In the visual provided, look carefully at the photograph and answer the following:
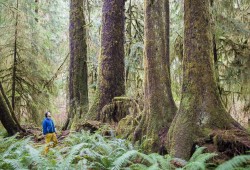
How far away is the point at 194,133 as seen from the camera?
19.3ft

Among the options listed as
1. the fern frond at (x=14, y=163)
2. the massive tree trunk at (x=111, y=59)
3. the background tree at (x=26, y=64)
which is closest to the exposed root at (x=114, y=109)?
the massive tree trunk at (x=111, y=59)

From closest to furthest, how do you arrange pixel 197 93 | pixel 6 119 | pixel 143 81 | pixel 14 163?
pixel 14 163, pixel 197 93, pixel 6 119, pixel 143 81

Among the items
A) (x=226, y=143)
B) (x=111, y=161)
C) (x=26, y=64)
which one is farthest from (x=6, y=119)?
(x=226, y=143)

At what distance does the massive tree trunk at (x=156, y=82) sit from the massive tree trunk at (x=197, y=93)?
694mm

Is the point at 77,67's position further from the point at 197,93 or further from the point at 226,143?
the point at 226,143

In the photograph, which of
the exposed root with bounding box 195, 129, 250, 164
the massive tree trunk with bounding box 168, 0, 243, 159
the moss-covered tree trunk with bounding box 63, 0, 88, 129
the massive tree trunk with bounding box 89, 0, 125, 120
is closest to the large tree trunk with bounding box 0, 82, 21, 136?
the moss-covered tree trunk with bounding box 63, 0, 88, 129

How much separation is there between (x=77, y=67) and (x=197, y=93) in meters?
5.91

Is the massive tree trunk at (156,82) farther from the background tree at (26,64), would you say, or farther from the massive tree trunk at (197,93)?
the background tree at (26,64)

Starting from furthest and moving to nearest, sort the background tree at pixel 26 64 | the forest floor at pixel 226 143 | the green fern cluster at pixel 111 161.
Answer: the background tree at pixel 26 64 → the forest floor at pixel 226 143 → the green fern cluster at pixel 111 161

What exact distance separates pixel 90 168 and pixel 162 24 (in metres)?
3.82

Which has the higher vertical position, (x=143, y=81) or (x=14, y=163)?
(x=143, y=81)

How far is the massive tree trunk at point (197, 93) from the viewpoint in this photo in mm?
5879

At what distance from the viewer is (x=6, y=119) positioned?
926 centimetres

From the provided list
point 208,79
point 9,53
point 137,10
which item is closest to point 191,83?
point 208,79
